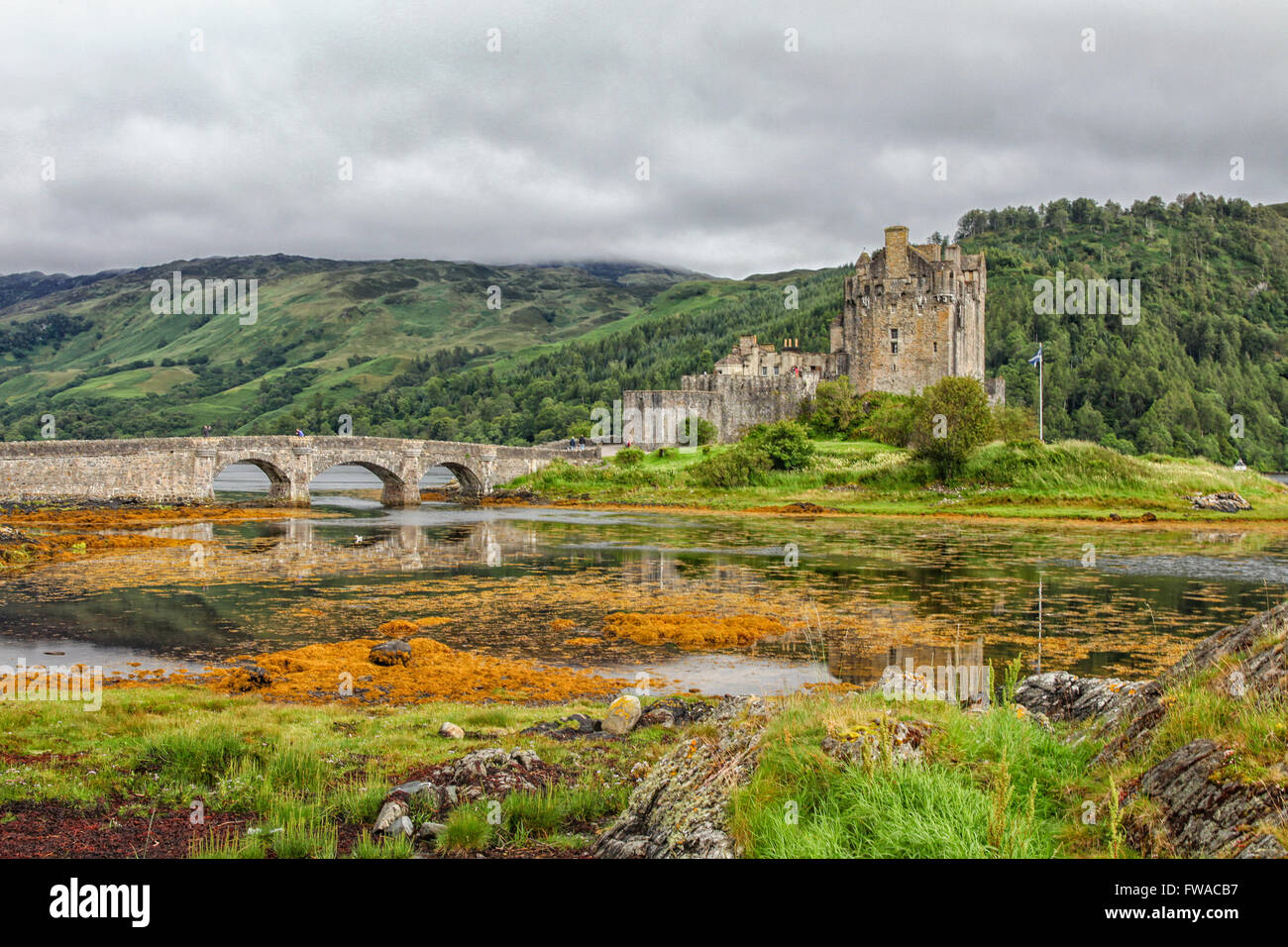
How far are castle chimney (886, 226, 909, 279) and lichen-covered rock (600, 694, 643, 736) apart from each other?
6834 centimetres

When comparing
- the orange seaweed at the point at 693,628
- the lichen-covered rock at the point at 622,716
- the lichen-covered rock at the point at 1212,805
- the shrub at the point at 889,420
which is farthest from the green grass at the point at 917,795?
the shrub at the point at 889,420

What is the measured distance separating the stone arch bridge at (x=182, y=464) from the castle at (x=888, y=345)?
23051 mm

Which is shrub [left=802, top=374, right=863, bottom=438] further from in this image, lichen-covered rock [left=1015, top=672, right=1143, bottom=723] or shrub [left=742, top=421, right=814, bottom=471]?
lichen-covered rock [left=1015, top=672, right=1143, bottom=723]

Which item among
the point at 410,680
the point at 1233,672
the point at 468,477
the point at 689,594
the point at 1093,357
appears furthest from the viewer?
the point at 1093,357

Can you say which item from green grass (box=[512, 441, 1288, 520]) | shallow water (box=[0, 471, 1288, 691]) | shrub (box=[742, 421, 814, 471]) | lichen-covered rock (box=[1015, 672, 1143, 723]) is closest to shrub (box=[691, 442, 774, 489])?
shrub (box=[742, 421, 814, 471])

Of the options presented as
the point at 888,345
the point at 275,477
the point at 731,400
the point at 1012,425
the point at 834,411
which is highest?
the point at 888,345

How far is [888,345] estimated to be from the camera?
246 feet

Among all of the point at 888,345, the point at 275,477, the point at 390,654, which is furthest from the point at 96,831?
the point at 888,345

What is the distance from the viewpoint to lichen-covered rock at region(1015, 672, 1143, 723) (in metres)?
9.21

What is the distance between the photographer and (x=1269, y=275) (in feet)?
528

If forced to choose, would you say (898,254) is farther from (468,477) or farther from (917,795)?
(917,795)

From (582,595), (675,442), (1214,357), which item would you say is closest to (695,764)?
(582,595)

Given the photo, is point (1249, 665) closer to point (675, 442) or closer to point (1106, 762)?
point (1106, 762)

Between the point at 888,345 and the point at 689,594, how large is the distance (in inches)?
2179
